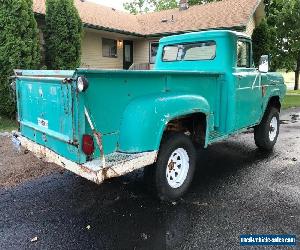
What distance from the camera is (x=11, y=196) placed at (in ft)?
14.9

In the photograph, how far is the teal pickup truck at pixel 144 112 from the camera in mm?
3352

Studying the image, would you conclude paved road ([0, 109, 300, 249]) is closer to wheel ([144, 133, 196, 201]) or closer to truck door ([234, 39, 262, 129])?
wheel ([144, 133, 196, 201])

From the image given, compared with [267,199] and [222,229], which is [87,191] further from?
[267,199]

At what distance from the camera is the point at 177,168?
4426mm

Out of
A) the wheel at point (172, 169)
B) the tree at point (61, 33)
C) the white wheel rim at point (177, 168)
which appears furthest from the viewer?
the tree at point (61, 33)

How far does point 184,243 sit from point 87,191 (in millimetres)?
1843

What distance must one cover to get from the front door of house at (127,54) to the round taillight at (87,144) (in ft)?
61.1

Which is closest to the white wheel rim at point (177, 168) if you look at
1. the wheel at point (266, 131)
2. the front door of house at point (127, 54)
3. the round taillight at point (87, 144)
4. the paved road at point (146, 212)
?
the paved road at point (146, 212)

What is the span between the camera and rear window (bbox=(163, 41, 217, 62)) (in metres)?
5.41

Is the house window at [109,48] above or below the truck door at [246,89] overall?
above

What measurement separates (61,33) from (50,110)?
9284mm

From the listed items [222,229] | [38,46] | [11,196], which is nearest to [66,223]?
[11,196]

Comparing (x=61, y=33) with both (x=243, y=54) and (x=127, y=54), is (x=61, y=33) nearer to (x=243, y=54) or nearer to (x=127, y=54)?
(x=243, y=54)

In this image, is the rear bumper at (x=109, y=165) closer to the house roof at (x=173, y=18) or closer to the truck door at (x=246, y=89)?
the truck door at (x=246, y=89)
